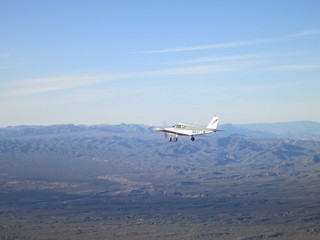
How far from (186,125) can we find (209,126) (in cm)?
770

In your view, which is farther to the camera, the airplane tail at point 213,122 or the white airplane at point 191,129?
the airplane tail at point 213,122

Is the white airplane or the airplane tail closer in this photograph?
the white airplane

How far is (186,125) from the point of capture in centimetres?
12612

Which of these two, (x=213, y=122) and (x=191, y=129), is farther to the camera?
(x=191, y=129)

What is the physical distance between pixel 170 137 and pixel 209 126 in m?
12.7

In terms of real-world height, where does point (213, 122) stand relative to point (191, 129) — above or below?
above

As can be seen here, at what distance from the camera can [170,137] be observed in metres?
125

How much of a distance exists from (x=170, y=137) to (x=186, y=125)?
6579mm

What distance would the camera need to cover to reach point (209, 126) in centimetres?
12281
